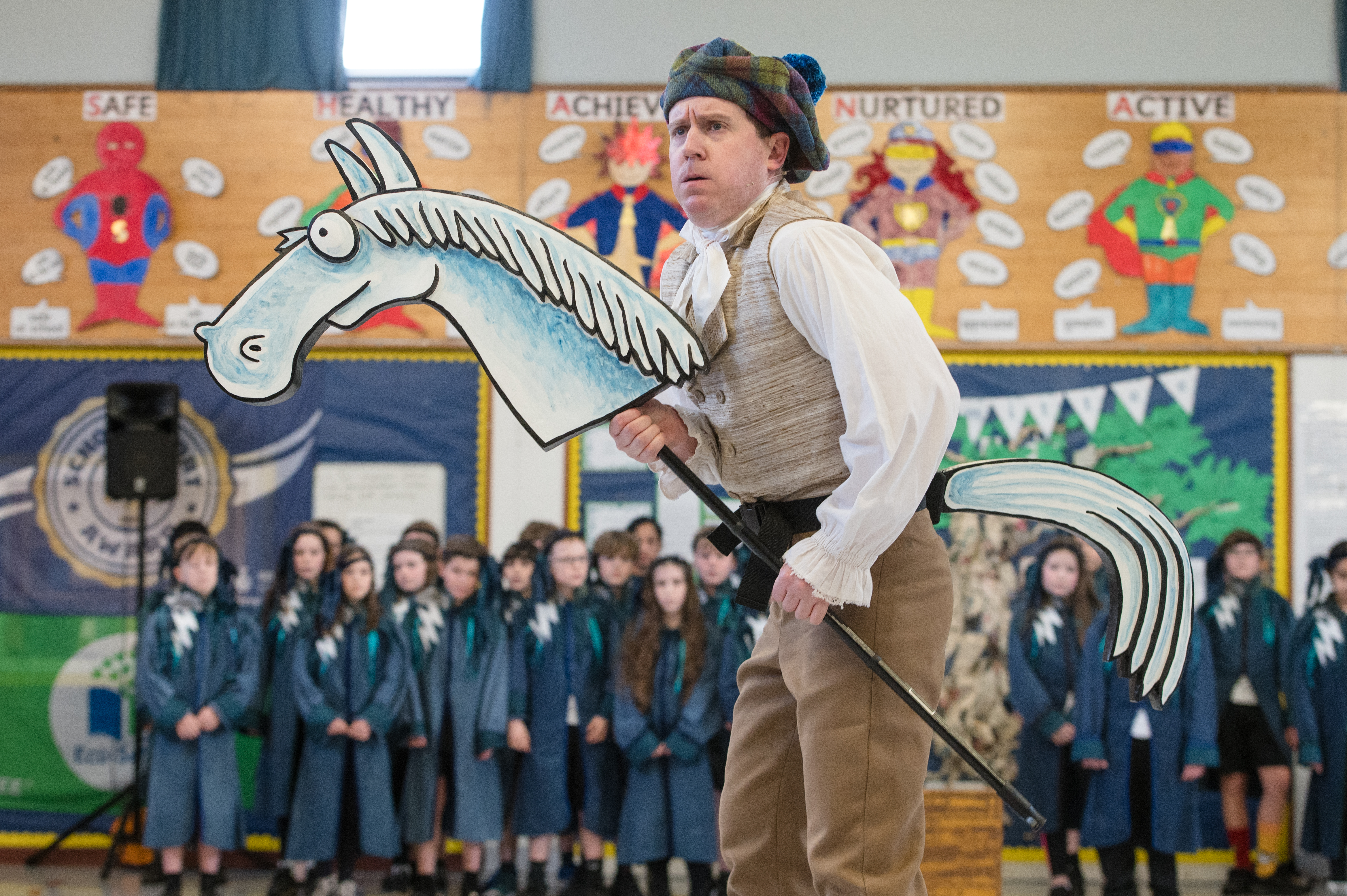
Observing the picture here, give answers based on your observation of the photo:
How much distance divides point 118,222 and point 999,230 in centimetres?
436

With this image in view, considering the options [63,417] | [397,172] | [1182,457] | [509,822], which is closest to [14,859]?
[63,417]

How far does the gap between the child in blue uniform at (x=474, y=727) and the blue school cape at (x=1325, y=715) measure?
11.0 ft

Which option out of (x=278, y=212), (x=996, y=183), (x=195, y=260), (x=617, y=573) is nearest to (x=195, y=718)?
(x=617, y=573)

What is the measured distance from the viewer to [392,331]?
17.7 feet

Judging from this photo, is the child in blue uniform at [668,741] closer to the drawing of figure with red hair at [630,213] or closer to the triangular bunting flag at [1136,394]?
the drawing of figure with red hair at [630,213]

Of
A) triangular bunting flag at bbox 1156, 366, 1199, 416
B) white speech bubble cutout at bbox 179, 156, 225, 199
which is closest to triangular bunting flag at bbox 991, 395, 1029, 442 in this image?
triangular bunting flag at bbox 1156, 366, 1199, 416

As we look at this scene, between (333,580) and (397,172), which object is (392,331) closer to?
(333,580)

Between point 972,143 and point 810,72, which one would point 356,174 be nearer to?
point 810,72

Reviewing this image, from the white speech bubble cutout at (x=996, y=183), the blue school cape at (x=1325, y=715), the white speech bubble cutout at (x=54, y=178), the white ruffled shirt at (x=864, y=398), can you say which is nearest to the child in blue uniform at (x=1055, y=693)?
the blue school cape at (x=1325, y=715)

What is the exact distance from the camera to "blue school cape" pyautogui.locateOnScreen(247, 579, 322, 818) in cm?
452

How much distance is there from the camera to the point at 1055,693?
4.61 meters

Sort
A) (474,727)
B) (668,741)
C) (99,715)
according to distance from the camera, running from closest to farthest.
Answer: (668,741)
(474,727)
(99,715)

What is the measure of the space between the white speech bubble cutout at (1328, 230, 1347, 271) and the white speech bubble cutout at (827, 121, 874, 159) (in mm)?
2303

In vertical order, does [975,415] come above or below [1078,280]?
below
